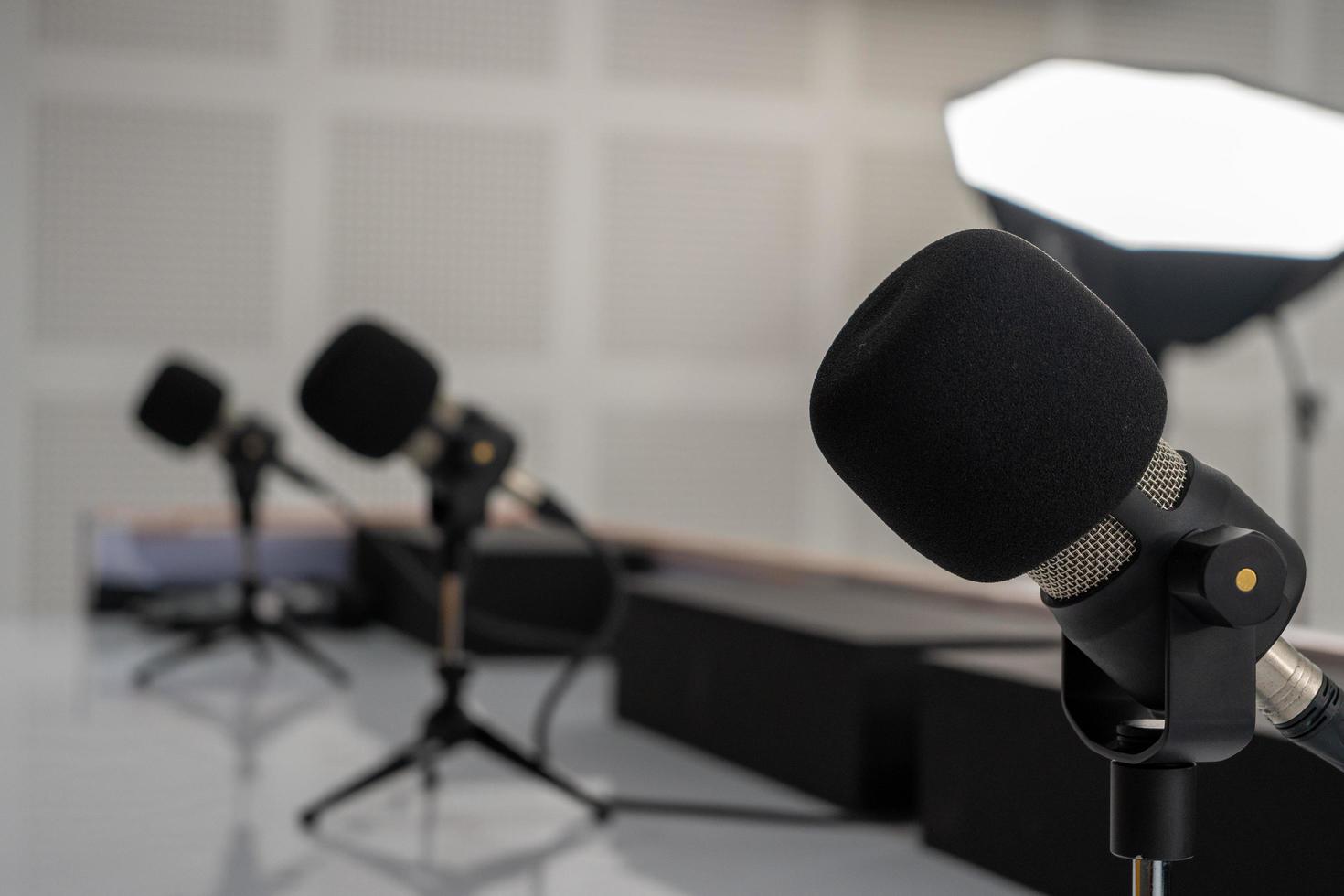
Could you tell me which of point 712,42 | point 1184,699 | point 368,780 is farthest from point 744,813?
point 712,42

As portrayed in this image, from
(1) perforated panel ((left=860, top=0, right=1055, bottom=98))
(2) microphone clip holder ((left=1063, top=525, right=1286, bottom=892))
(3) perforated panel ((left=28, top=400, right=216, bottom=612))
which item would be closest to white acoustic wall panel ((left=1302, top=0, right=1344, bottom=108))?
(1) perforated panel ((left=860, top=0, right=1055, bottom=98))

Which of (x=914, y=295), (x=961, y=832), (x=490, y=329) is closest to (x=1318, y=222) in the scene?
(x=961, y=832)

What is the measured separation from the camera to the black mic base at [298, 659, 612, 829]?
2158 millimetres

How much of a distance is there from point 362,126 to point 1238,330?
445cm

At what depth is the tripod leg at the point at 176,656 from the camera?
361 centimetres

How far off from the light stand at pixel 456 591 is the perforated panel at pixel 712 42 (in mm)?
4790

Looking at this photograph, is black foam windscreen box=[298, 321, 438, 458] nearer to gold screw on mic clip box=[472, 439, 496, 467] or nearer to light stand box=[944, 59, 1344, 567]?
gold screw on mic clip box=[472, 439, 496, 467]

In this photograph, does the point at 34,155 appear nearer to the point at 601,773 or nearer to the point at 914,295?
the point at 601,773

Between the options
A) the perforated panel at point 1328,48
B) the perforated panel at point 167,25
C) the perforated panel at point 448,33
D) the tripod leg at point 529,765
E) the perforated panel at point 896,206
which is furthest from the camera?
the perforated panel at point 1328,48

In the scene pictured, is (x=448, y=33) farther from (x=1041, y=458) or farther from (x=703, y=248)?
(x=1041, y=458)

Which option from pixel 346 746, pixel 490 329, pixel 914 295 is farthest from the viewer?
pixel 490 329

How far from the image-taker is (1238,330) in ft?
8.68

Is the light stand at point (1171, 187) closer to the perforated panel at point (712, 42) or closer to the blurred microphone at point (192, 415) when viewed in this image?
the blurred microphone at point (192, 415)

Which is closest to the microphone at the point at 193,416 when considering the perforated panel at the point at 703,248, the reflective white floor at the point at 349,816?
the reflective white floor at the point at 349,816
